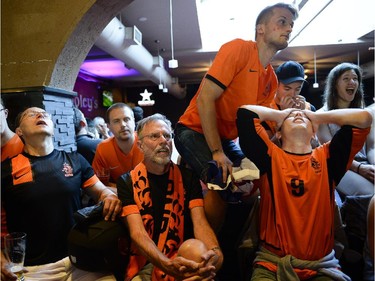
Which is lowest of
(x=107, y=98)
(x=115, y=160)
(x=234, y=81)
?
(x=115, y=160)

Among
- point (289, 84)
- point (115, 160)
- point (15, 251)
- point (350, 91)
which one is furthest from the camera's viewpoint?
point (115, 160)

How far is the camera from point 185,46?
7836 mm

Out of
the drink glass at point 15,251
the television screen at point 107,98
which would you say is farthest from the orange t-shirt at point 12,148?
the television screen at point 107,98

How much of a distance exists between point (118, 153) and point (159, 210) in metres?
1.20

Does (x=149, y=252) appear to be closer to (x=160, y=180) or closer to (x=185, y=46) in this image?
(x=160, y=180)

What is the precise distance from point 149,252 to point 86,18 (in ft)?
5.81

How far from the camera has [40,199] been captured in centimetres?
185

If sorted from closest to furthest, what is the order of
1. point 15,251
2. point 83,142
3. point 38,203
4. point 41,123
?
1. point 15,251
2. point 38,203
3. point 41,123
4. point 83,142

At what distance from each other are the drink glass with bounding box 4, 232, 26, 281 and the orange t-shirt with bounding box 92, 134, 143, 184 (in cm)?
122

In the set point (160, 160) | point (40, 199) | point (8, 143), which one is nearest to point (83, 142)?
point (8, 143)

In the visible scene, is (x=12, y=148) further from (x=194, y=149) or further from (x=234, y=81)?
(x=234, y=81)

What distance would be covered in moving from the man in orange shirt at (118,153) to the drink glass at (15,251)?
1177 millimetres

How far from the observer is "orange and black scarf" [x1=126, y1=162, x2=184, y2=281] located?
171cm

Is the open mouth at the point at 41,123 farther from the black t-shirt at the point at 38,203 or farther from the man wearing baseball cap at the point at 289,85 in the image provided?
the man wearing baseball cap at the point at 289,85
